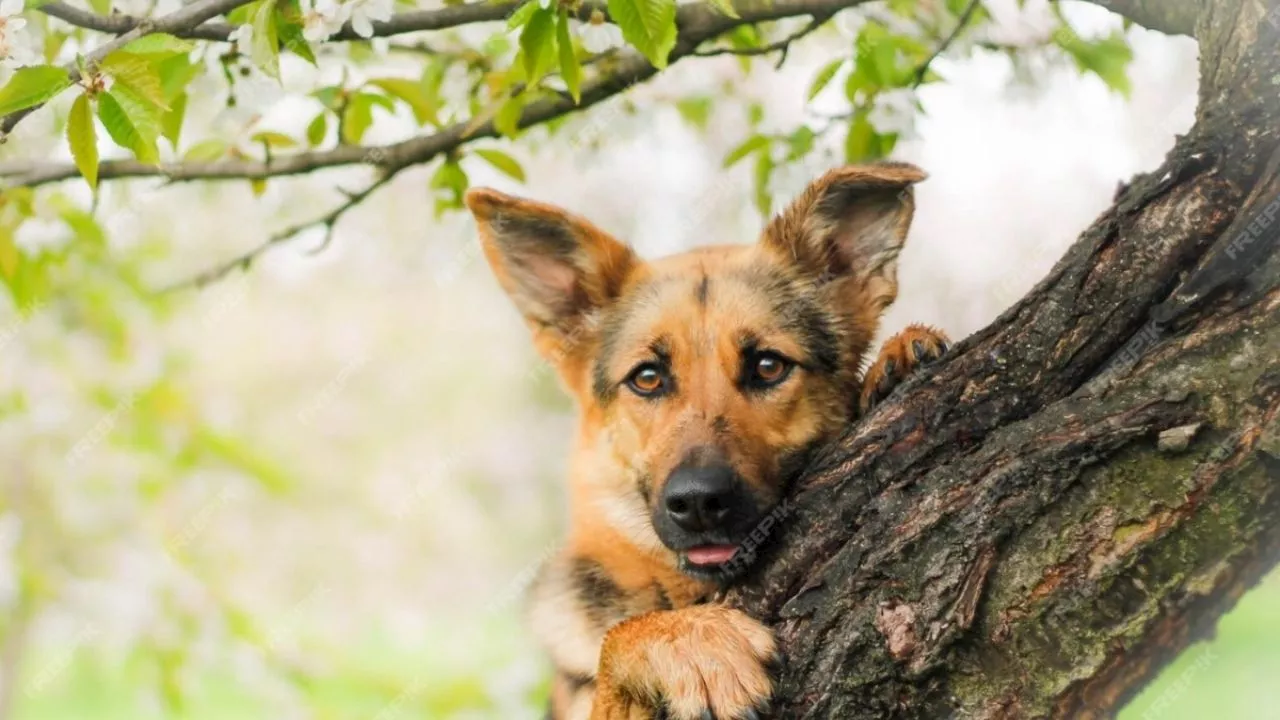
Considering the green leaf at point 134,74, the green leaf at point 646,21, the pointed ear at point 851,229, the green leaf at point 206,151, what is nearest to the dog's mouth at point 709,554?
the pointed ear at point 851,229

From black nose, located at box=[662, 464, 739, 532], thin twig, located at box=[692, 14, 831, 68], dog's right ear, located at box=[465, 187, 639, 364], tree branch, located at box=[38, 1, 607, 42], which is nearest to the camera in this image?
tree branch, located at box=[38, 1, 607, 42]

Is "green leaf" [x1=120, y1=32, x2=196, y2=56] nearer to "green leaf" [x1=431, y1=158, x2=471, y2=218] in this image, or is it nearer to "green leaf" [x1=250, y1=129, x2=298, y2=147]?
"green leaf" [x1=250, y1=129, x2=298, y2=147]

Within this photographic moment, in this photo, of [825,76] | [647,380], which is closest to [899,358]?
[647,380]

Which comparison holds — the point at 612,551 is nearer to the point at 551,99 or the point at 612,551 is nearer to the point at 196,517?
the point at 551,99

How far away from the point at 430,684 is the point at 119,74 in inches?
228

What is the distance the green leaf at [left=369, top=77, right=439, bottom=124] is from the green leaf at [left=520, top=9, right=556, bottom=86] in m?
1.35

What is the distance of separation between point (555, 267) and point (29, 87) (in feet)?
7.94

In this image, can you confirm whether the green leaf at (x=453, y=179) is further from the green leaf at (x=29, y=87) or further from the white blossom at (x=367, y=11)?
the green leaf at (x=29, y=87)

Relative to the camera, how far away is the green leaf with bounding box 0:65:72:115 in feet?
9.55

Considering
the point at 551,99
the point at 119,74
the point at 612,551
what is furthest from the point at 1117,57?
the point at 119,74

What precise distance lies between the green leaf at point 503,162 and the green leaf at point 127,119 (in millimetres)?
1743

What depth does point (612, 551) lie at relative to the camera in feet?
14.5

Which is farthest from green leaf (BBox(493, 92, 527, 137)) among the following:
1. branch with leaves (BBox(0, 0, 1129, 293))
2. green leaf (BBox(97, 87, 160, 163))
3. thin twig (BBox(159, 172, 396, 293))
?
green leaf (BBox(97, 87, 160, 163))

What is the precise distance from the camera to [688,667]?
10.3 ft
